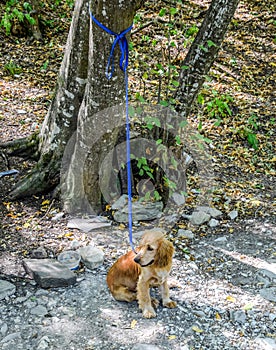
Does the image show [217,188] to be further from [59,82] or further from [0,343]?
[0,343]

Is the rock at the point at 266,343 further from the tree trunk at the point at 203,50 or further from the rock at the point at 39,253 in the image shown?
the tree trunk at the point at 203,50

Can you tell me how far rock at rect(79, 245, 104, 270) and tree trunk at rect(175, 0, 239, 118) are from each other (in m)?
2.18

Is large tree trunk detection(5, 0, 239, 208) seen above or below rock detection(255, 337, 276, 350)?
above

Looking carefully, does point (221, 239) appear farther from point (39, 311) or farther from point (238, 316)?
point (39, 311)

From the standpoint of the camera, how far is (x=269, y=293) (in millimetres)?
4801

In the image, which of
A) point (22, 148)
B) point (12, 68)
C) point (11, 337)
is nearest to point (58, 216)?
point (22, 148)

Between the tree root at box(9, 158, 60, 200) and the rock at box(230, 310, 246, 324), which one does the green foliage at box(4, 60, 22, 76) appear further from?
the rock at box(230, 310, 246, 324)

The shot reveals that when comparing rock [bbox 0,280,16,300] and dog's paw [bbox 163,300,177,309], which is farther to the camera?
rock [bbox 0,280,16,300]

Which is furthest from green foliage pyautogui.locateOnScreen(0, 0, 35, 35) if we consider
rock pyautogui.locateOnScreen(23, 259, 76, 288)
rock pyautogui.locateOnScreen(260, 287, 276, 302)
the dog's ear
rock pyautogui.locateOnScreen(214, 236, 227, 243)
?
rock pyautogui.locateOnScreen(260, 287, 276, 302)

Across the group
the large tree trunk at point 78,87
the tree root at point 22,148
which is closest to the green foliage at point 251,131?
the large tree trunk at point 78,87

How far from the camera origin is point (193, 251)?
18.3 feet

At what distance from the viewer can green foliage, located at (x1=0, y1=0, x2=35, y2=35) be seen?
955 centimetres

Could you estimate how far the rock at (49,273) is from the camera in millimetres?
4738

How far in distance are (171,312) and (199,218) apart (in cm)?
194
